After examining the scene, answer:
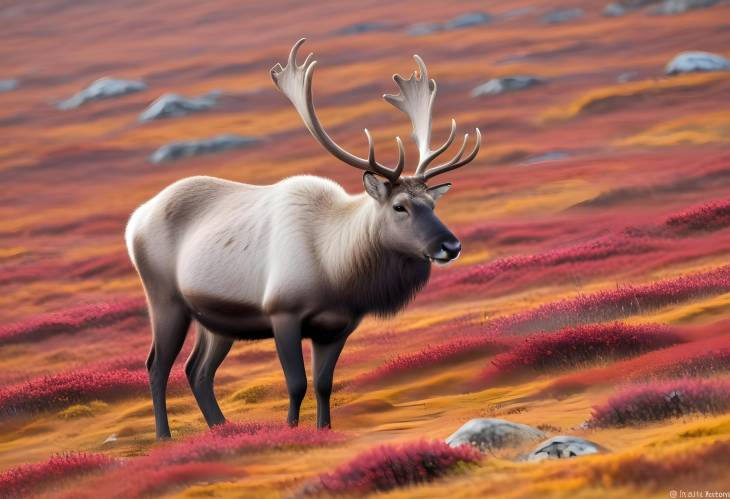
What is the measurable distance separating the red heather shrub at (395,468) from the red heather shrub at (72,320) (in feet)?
53.7

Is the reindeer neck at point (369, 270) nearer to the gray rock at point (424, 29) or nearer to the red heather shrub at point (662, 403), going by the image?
the red heather shrub at point (662, 403)

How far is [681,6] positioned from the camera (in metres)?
57.7

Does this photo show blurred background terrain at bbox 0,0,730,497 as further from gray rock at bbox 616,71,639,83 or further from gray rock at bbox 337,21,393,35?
gray rock at bbox 337,21,393,35

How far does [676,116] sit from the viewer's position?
38.5m

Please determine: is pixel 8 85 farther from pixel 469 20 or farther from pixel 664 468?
pixel 664 468

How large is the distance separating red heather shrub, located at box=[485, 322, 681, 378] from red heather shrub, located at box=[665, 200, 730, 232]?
9589mm

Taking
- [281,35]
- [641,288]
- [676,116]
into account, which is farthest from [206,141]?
[641,288]

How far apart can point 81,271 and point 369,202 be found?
2049cm

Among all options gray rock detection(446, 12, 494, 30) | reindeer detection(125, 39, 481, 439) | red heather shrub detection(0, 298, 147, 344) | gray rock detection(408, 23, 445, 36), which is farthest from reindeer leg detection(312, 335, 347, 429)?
gray rock detection(446, 12, 494, 30)

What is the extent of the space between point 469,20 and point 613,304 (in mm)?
52350

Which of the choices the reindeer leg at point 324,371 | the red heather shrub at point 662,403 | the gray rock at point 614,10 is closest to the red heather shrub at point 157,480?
the reindeer leg at point 324,371

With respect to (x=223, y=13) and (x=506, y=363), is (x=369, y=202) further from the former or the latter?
(x=223, y=13)

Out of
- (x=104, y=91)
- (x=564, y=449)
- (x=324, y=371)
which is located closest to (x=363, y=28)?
A: (x=104, y=91)

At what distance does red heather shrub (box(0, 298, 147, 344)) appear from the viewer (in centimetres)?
2309
